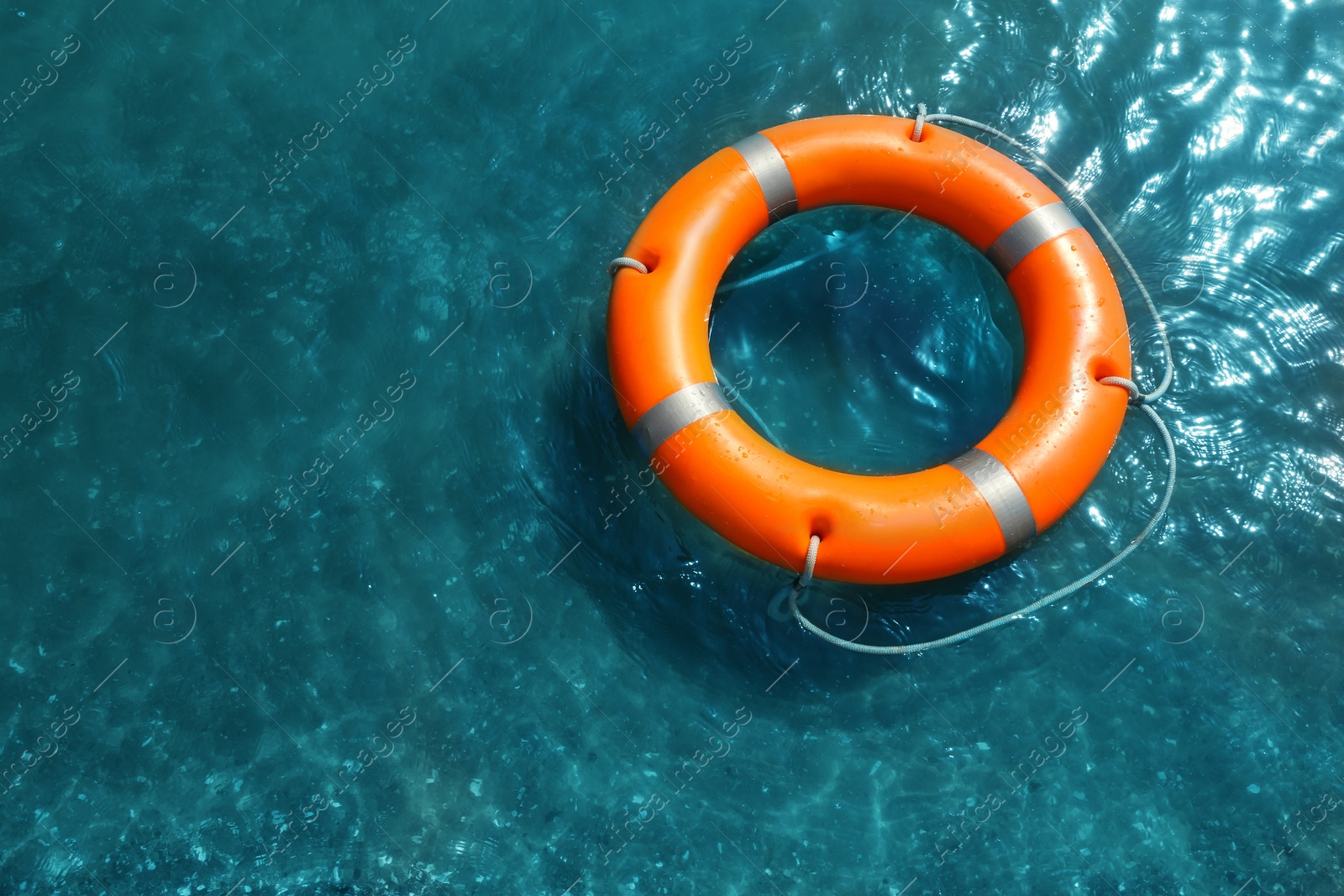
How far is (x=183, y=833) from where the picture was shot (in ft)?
11.0

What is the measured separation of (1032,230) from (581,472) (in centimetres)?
170

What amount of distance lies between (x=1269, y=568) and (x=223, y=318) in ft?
12.5

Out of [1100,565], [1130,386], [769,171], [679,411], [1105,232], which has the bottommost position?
[1100,565]

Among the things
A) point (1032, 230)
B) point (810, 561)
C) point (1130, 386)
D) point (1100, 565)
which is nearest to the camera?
point (810, 561)

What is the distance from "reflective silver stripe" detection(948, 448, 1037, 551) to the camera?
3.14 m

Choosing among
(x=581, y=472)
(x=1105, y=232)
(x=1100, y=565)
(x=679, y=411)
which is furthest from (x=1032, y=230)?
(x=581, y=472)

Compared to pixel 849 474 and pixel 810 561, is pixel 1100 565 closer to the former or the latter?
pixel 849 474

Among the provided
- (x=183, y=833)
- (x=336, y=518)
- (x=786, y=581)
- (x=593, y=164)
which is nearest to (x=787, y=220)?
(x=593, y=164)

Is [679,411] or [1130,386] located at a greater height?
[679,411]

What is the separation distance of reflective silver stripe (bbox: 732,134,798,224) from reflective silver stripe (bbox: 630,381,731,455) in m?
0.69

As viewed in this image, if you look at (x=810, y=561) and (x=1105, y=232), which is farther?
(x=1105, y=232)

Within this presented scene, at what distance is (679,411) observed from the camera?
3205 millimetres

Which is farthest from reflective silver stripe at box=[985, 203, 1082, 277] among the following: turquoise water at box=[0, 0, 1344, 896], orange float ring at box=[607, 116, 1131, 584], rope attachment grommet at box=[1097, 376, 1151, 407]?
rope attachment grommet at box=[1097, 376, 1151, 407]

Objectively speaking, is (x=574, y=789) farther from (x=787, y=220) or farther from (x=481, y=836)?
(x=787, y=220)
